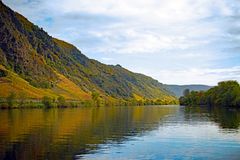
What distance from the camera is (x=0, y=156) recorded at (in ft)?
136

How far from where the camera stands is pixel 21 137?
58812 millimetres

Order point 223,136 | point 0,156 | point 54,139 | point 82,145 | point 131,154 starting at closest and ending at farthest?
1. point 0,156
2. point 131,154
3. point 82,145
4. point 54,139
5. point 223,136

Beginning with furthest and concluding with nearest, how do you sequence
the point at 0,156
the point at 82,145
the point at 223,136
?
1. the point at 223,136
2. the point at 82,145
3. the point at 0,156

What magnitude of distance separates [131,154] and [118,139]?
47.7ft

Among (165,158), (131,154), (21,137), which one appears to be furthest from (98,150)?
(21,137)

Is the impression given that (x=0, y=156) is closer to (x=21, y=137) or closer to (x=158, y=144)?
(x=21, y=137)

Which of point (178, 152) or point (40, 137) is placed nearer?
point (178, 152)

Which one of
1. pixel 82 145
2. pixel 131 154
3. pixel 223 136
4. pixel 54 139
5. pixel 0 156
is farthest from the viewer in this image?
pixel 223 136

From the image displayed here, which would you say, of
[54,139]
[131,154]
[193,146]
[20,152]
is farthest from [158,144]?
[20,152]

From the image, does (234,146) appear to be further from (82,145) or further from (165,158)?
(82,145)

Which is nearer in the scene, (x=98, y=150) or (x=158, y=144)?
(x=98, y=150)

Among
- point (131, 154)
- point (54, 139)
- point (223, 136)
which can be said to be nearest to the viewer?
point (131, 154)

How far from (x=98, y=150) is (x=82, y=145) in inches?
186

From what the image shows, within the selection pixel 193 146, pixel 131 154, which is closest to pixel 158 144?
pixel 193 146
